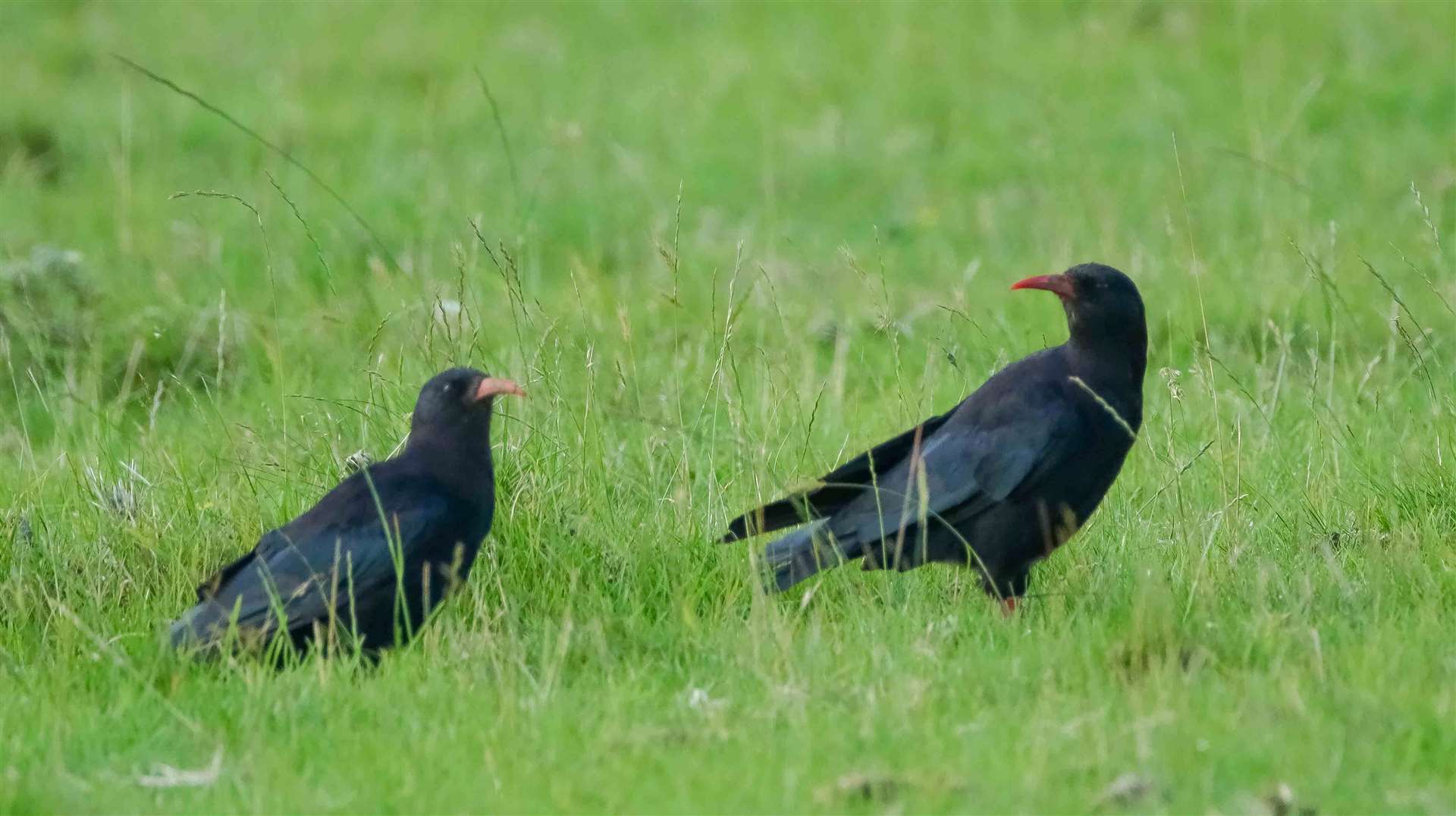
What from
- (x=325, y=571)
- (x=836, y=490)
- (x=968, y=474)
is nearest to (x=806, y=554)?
(x=836, y=490)

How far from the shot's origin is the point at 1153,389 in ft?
20.7

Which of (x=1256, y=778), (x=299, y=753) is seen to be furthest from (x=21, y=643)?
(x=1256, y=778)

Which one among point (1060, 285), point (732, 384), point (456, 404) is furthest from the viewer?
point (732, 384)

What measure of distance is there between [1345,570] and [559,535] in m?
1.86

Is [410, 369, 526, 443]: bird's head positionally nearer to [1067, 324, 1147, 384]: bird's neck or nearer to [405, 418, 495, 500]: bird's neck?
[405, 418, 495, 500]: bird's neck

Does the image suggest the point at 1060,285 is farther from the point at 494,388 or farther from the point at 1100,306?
the point at 494,388

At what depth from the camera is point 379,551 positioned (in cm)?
424

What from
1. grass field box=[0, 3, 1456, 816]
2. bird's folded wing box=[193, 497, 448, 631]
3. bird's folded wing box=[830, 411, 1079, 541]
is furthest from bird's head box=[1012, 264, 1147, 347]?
bird's folded wing box=[193, 497, 448, 631]

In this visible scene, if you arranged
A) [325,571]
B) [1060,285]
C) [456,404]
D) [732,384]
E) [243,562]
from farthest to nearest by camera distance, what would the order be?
[732,384]
[1060,285]
[456,404]
[243,562]
[325,571]

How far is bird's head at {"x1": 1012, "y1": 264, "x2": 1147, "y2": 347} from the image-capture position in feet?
14.9

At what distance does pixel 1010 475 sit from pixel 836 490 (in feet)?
1.39

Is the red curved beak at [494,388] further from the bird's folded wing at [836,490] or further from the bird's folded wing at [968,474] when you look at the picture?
the bird's folded wing at [968,474]

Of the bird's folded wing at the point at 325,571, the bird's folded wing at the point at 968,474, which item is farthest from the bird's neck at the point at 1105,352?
the bird's folded wing at the point at 325,571

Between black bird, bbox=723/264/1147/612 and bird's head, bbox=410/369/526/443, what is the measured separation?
0.65 meters
